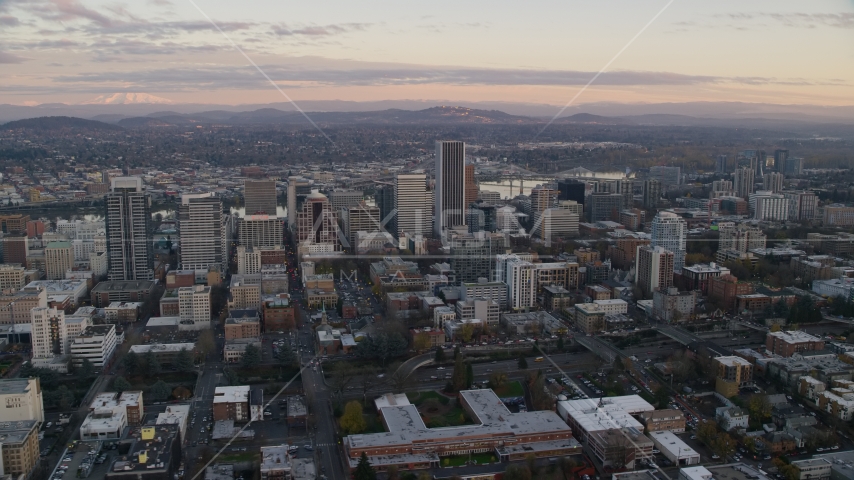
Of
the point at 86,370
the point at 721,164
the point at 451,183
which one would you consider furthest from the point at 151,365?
the point at 721,164

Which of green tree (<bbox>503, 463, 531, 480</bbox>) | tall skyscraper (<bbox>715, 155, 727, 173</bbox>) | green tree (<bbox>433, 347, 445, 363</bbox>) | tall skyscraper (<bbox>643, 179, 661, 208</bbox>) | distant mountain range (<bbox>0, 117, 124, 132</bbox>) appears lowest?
green tree (<bbox>433, 347, 445, 363</bbox>)

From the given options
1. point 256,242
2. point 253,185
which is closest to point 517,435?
point 256,242

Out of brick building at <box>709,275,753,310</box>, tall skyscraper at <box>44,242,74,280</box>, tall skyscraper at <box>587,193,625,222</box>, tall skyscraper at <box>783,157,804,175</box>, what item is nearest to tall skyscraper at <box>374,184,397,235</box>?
tall skyscraper at <box>587,193,625,222</box>

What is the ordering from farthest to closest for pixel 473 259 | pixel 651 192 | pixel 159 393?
pixel 651 192 < pixel 473 259 < pixel 159 393

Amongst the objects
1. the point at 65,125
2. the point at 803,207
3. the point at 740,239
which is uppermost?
the point at 65,125

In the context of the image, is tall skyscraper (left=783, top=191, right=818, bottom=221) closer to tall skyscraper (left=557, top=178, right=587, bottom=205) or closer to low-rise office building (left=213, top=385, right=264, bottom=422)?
tall skyscraper (left=557, top=178, right=587, bottom=205)

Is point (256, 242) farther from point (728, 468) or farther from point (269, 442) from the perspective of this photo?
point (728, 468)

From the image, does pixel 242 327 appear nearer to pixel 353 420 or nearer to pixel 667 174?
pixel 353 420
